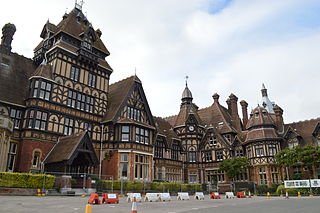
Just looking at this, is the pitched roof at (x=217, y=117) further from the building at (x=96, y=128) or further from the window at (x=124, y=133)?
the window at (x=124, y=133)

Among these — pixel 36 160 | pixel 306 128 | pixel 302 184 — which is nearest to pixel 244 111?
pixel 306 128

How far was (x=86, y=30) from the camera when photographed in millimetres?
35750

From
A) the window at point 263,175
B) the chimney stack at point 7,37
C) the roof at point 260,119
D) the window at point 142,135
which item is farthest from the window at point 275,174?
the chimney stack at point 7,37

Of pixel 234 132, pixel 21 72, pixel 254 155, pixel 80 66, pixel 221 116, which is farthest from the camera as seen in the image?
pixel 221 116

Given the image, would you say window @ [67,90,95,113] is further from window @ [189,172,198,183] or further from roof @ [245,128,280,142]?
roof @ [245,128,280,142]

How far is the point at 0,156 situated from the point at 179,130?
31413 mm

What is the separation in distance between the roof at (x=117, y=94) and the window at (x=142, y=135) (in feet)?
12.7

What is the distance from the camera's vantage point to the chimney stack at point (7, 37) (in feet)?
104

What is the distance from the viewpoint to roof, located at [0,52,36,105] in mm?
28219

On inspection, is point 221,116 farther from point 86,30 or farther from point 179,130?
point 86,30

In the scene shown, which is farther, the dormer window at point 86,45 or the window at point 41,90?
the dormer window at point 86,45

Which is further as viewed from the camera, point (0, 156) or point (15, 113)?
point (15, 113)

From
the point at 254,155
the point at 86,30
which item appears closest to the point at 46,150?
the point at 86,30

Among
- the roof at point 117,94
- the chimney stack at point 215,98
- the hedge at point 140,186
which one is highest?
the chimney stack at point 215,98
